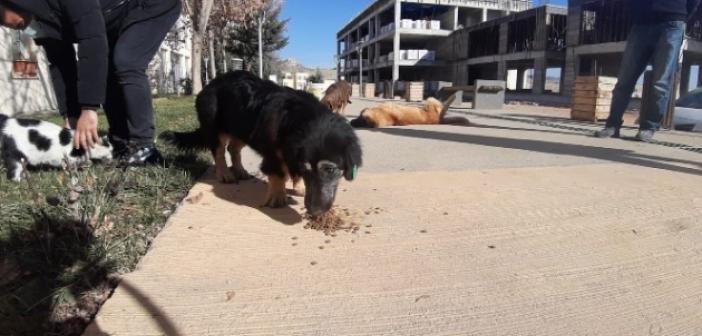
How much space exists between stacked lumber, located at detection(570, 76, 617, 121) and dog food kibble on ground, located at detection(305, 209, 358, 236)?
10.1 m

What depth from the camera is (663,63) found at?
6.54 meters

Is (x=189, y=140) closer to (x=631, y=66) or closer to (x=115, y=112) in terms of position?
(x=115, y=112)

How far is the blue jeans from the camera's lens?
643 centimetres

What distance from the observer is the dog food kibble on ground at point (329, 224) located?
2.64 m

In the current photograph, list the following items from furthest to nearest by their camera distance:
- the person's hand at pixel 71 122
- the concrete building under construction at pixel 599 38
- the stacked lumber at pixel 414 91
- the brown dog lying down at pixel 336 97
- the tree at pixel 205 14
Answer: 1. the stacked lumber at pixel 414 91
2. the concrete building under construction at pixel 599 38
3. the tree at pixel 205 14
4. the brown dog lying down at pixel 336 97
5. the person's hand at pixel 71 122

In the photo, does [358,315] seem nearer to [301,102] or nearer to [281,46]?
[301,102]

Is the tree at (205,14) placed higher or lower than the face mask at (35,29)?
higher

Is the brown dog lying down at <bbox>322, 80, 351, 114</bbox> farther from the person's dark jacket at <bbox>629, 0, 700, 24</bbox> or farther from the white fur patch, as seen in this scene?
the white fur patch

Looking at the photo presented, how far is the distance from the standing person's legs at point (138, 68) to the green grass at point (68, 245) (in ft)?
2.20

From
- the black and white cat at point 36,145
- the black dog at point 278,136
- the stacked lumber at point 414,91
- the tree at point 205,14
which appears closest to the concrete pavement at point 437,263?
the black dog at point 278,136

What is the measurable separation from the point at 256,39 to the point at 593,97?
115 feet

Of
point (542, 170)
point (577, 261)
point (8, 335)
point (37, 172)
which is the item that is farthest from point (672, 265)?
point (37, 172)

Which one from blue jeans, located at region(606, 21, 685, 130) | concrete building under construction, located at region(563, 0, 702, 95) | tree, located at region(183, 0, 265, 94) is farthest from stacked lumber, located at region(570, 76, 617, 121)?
concrete building under construction, located at region(563, 0, 702, 95)

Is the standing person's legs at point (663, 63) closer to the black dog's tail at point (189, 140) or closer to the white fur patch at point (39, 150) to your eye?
the black dog's tail at point (189, 140)
